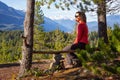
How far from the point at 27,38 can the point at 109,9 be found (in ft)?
17.5

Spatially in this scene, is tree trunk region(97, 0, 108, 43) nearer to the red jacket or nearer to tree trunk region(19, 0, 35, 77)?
the red jacket

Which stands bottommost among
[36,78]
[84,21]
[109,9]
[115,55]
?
[36,78]

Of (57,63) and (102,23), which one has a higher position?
(102,23)

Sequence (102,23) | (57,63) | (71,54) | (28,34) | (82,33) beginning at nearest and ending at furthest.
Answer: (82,33) → (28,34) → (71,54) → (57,63) → (102,23)

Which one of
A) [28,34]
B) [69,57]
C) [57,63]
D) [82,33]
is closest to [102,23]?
[57,63]

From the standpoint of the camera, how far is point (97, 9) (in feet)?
52.2

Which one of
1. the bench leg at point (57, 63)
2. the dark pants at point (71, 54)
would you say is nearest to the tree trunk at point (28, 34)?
the bench leg at point (57, 63)

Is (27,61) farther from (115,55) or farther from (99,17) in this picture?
(99,17)

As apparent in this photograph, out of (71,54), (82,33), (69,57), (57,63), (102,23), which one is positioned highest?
(102,23)

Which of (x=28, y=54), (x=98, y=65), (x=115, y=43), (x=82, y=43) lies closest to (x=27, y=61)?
(x=28, y=54)

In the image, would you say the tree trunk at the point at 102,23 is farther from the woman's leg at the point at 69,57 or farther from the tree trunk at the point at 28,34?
the tree trunk at the point at 28,34

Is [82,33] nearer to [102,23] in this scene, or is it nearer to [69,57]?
[69,57]

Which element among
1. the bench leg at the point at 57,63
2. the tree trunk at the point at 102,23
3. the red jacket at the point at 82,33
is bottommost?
the bench leg at the point at 57,63

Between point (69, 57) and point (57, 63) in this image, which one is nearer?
point (69, 57)
